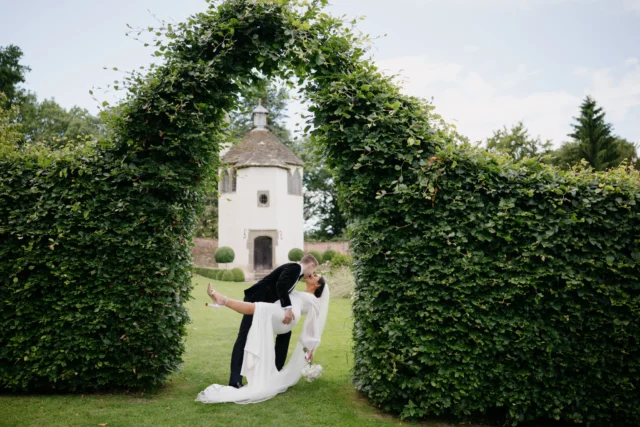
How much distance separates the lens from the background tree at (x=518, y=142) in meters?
37.3

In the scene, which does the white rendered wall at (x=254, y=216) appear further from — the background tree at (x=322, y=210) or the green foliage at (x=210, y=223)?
the background tree at (x=322, y=210)

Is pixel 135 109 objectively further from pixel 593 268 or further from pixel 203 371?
pixel 593 268

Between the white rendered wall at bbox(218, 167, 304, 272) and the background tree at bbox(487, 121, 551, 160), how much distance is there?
18.6 m

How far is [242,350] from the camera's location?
6844mm

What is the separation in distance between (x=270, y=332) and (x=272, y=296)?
0.64 metres

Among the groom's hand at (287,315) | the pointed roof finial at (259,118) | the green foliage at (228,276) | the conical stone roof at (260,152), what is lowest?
the green foliage at (228,276)

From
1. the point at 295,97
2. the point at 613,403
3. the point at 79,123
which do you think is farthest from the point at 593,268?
the point at 79,123

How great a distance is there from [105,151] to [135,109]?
0.82 metres

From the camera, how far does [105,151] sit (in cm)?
673

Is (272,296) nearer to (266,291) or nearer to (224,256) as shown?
(266,291)

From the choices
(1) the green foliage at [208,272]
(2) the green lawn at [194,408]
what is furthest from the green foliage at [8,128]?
(1) the green foliage at [208,272]

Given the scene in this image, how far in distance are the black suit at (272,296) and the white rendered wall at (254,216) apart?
24686mm

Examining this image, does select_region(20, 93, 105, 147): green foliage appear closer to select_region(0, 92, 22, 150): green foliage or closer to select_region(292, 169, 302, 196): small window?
select_region(0, 92, 22, 150): green foliage

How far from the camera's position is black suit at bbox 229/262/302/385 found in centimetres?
682
